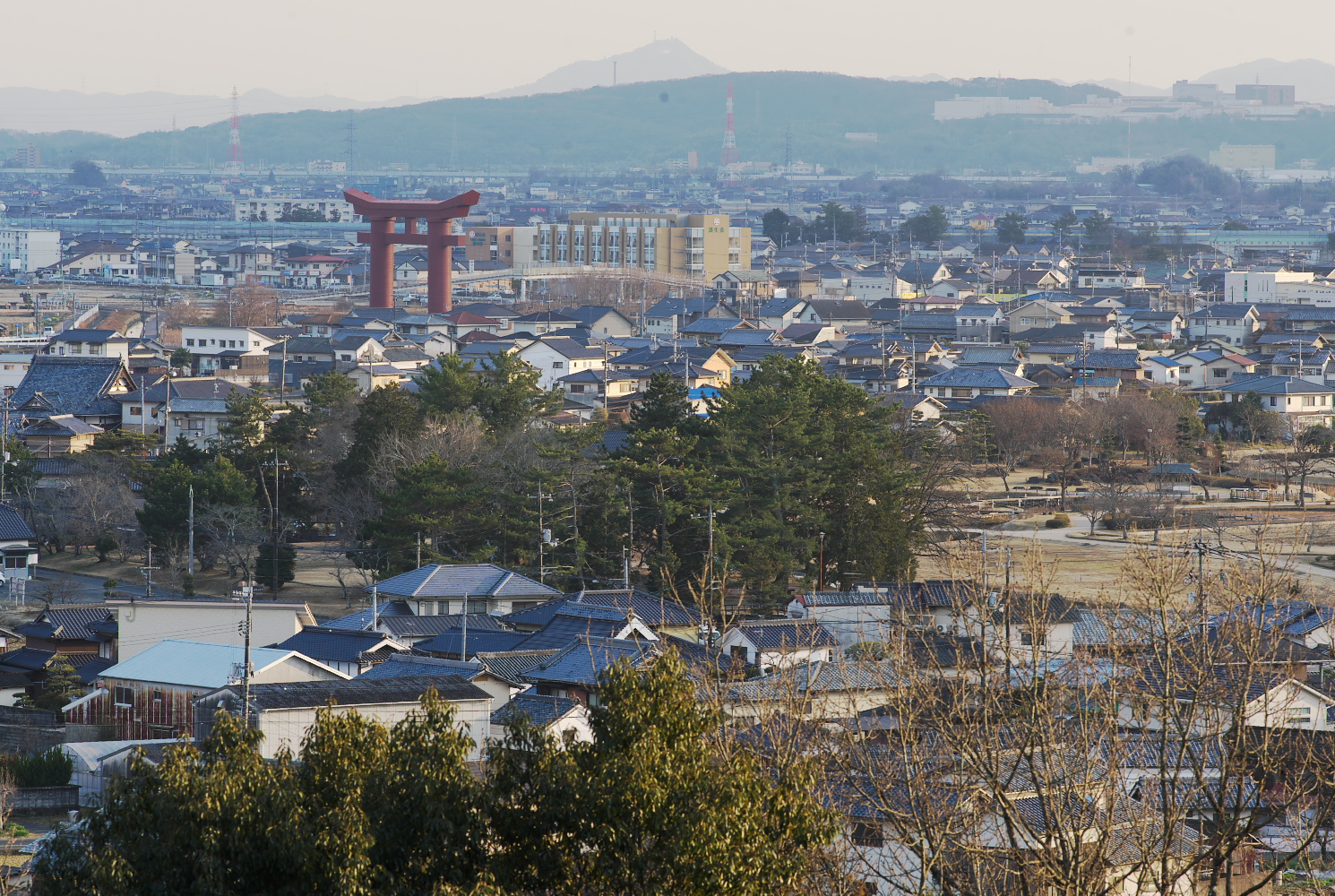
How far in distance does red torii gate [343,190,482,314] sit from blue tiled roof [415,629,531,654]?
66.7 ft

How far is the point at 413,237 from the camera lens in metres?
31.0

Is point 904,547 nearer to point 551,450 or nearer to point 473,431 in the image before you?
point 551,450

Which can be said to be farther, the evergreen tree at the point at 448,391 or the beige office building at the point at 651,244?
the beige office building at the point at 651,244

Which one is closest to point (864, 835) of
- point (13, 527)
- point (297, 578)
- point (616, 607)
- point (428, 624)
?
point (616, 607)

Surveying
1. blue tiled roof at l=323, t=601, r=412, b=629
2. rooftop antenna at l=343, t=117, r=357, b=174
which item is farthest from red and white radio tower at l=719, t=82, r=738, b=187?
blue tiled roof at l=323, t=601, r=412, b=629

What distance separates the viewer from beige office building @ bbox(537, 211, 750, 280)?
145 feet

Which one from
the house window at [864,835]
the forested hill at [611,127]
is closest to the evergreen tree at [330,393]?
the house window at [864,835]

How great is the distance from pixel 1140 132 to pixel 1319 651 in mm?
110476

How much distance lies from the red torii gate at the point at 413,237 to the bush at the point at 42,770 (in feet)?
73.6

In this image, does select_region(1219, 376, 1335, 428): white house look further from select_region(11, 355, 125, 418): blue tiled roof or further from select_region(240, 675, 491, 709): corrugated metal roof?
select_region(240, 675, 491, 709): corrugated metal roof

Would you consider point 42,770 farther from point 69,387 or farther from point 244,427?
point 69,387

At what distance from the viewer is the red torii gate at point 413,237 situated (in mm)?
30641

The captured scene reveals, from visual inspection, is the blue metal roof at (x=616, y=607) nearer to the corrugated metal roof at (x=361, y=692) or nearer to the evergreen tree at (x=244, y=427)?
the corrugated metal roof at (x=361, y=692)

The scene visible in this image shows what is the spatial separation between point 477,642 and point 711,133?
11815 centimetres
